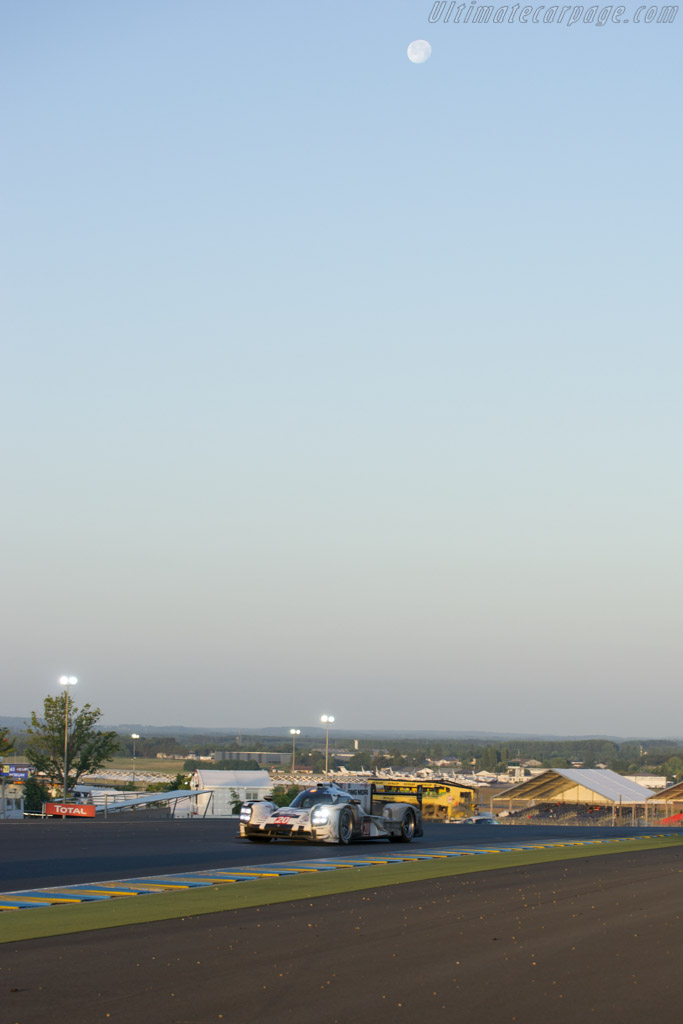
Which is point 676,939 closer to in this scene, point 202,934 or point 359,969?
point 359,969

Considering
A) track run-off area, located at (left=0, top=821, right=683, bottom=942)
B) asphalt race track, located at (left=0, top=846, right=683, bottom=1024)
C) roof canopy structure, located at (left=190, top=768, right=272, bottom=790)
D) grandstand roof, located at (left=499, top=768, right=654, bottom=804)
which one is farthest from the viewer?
roof canopy structure, located at (left=190, top=768, right=272, bottom=790)

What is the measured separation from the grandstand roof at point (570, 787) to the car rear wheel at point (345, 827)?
163 feet

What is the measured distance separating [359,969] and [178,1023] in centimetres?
268

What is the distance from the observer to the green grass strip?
13391 millimetres

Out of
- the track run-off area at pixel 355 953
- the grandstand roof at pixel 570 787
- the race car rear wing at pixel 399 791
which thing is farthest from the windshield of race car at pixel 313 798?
the grandstand roof at pixel 570 787

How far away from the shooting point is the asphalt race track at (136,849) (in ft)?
66.6

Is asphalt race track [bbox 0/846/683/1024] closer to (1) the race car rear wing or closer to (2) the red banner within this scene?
(1) the race car rear wing

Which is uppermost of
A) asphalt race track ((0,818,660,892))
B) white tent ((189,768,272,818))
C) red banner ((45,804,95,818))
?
asphalt race track ((0,818,660,892))

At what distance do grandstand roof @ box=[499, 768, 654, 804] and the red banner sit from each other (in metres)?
31.6

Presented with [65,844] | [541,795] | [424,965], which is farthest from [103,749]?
[424,965]

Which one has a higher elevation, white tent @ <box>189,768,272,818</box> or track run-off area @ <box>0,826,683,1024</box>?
track run-off area @ <box>0,826,683,1024</box>

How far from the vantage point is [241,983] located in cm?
979

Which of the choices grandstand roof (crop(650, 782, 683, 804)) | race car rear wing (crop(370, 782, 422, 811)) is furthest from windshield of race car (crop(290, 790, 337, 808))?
grandstand roof (crop(650, 782, 683, 804))

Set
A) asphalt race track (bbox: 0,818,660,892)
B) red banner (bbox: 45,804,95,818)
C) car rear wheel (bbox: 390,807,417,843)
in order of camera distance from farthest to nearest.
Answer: red banner (bbox: 45,804,95,818) < car rear wheel (bbox: 390,807,417,843) < asphalt race track (bbox: 0,818,660,892)
